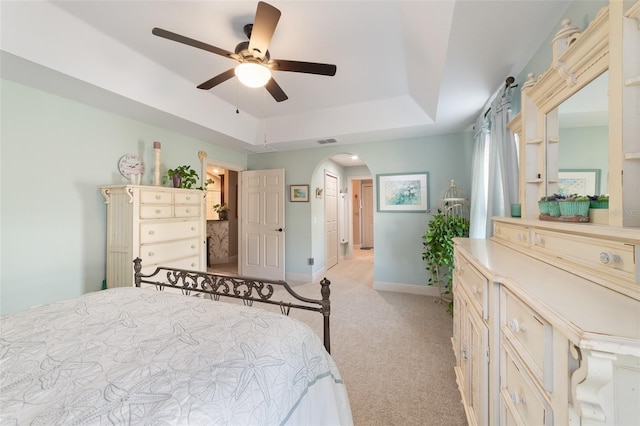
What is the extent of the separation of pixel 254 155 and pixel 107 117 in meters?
2.35

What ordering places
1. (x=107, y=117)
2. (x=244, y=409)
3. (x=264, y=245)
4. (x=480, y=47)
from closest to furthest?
(x=244, y=409) → (x=480, y=47) → (x=107, y=117) → (x=264, y=245)

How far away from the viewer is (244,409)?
75cm

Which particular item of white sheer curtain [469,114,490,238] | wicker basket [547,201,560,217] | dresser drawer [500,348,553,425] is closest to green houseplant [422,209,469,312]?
white sheer curtain [469,114,490,238]

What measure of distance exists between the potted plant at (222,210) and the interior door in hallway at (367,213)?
4223 millimetres

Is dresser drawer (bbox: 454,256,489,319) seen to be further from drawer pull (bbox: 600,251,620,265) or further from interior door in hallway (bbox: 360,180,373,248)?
interior door in hallway (bbox: 360,180,373,248)

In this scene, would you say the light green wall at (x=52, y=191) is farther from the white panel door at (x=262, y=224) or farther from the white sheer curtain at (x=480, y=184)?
the white sheer curtain at (x=480, y=184)

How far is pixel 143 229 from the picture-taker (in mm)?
2547

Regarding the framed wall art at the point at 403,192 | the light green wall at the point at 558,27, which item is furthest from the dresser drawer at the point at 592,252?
the framed wall art at the point at 403,192

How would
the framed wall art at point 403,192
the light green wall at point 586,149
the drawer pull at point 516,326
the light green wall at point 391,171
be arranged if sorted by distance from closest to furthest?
1. the drawer pull at point 516,326
2. the light green wall at point 586,149
3. the light green wall at point 391,171
4. the framed wall art at point 403,192

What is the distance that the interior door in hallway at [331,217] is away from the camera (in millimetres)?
5305

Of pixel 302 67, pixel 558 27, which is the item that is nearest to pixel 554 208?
pixel 558 27

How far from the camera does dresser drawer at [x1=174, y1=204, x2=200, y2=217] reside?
117 inches

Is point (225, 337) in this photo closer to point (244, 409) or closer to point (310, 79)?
point (244, 409)

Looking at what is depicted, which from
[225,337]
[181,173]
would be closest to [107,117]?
[181,173]
